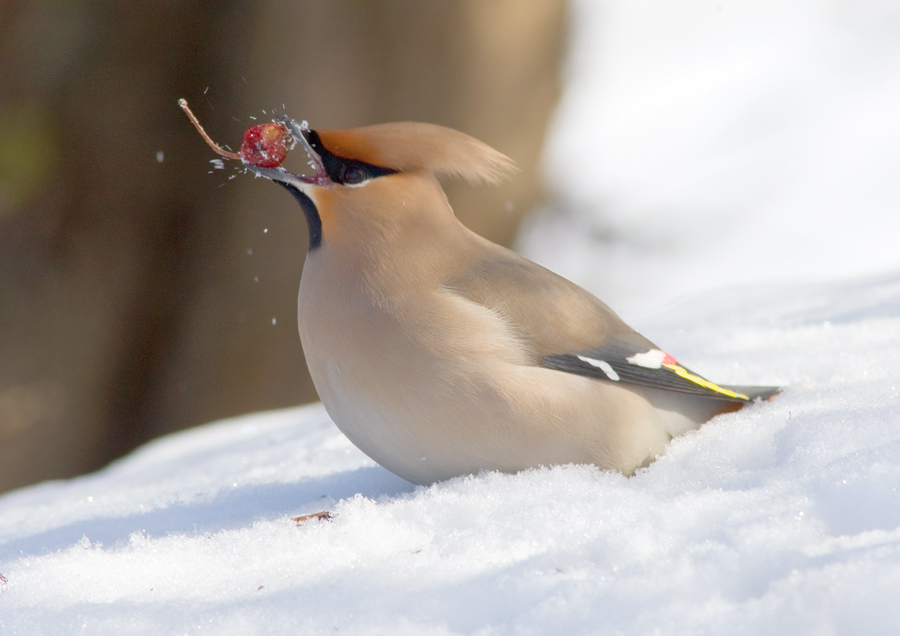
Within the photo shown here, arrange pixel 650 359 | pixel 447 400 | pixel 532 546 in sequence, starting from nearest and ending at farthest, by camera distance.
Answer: pixel 532 546 → pixel 447 400 → pixel 650 359

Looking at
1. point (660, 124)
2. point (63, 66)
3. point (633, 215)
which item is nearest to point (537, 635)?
point (63, 66)

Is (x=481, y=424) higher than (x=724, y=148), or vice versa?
(x=724, y=148)

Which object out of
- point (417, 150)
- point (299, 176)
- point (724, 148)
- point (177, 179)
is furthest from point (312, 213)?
point (724, 148)

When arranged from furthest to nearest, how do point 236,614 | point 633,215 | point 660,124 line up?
point 660,124
point 633,215
point 236,614

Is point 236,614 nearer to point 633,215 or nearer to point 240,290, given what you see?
point 240,290

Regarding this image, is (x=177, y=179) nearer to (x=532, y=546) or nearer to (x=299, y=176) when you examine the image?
(x=299, y=176)
